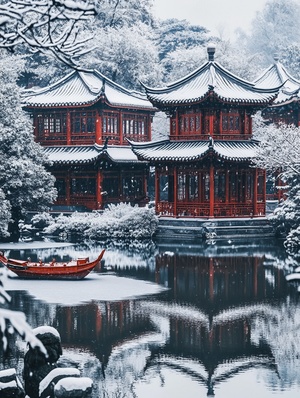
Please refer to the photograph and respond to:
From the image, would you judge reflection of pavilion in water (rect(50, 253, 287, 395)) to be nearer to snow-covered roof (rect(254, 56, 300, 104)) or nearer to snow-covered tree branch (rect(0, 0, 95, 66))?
snow-covered tree branch (rect(0, 0, 95, 66))

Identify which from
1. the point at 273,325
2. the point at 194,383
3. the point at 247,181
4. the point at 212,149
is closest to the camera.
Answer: the point at 194,383

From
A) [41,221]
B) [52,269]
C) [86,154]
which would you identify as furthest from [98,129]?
[52,269]

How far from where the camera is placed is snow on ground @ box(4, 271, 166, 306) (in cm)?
2002

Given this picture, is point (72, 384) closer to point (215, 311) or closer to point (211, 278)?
point (215, 311)

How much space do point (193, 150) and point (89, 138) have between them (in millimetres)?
8931

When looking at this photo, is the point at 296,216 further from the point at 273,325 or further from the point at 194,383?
the point at 194,383

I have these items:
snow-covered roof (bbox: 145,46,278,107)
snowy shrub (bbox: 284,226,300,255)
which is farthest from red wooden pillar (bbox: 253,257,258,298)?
snow-covered roof (bbox: 145,46,278,107)

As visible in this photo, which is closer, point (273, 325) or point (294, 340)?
point (294, 340)

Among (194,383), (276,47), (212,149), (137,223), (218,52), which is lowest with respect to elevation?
(194,383)

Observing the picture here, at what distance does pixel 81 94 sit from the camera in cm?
4309

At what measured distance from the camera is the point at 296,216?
32.8m

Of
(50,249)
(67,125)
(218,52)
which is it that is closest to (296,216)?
(50,249)

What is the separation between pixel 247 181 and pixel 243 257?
10045mm

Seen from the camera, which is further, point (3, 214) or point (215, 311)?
point (3, 214)
